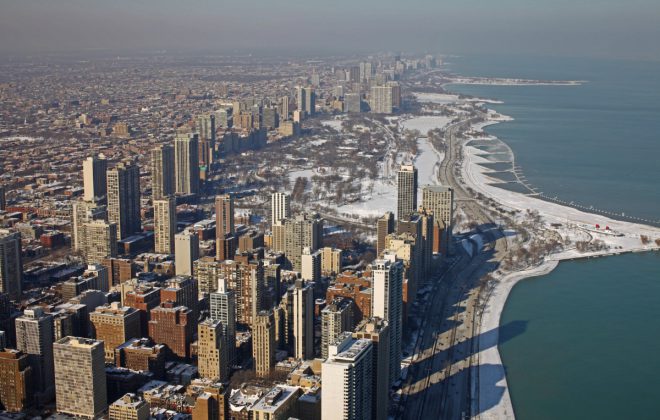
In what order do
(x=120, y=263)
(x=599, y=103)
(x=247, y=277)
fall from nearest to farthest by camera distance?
(x=247, y=277)
(x=120, y=263)
(x=599, y=103)

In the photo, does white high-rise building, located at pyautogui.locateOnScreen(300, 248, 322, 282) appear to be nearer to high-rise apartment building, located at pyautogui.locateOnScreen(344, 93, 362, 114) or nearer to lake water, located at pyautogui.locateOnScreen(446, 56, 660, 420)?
lake water, located at pyautogui.locateOnScreen(446, 56, 660, 420)

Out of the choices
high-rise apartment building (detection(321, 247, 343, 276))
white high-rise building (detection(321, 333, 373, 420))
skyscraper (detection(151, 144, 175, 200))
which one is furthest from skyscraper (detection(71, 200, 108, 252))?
white high-rise building (detection(321, 333, 373, 420))

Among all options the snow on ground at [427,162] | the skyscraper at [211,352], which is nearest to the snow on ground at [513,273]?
the snow on ground at [427,162]

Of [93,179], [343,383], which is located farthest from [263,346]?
[93,179]

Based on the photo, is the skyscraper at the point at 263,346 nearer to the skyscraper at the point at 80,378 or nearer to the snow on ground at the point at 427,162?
the skyscraper at the point at 80,378

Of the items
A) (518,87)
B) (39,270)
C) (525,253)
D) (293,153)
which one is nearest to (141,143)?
(293,153)

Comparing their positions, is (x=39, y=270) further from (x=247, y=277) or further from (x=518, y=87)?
(x=518, y=87)
